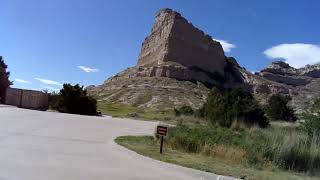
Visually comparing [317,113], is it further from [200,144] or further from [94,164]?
[94,164]

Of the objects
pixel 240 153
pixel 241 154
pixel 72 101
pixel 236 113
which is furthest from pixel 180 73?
pixel 241 154

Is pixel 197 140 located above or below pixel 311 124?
below

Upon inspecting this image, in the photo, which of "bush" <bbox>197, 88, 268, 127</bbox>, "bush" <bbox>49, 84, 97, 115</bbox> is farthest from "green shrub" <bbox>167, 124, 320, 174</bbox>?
"bush" <bbox>49, 84, 97, 115</bbox>

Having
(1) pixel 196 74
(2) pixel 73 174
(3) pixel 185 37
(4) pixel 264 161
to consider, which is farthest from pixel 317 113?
(3) pixel 185 37

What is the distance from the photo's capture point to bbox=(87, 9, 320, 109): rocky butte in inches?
4697

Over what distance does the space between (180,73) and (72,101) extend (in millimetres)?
88992

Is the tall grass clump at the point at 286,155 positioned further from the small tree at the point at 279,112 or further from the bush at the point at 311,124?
the small tree at the point at 279,112

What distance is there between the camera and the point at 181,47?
154 m

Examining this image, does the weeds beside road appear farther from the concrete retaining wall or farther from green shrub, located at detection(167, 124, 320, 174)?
the concrete retaining wall

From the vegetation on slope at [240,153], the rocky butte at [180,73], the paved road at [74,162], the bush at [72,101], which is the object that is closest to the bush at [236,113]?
the bush at [72,101]

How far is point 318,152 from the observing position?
16906mm

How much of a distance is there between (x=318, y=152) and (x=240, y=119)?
64.5ft

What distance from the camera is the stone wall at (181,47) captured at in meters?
152

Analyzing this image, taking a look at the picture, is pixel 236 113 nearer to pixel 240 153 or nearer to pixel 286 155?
pixel 286 155
